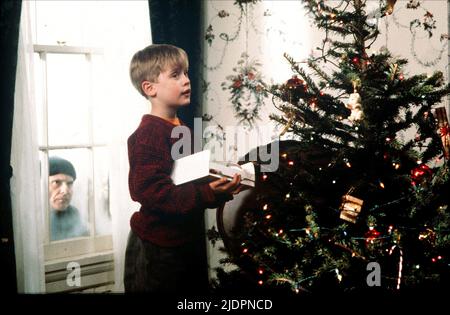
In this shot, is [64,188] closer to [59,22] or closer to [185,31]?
[59,22]

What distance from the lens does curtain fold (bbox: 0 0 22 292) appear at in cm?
175

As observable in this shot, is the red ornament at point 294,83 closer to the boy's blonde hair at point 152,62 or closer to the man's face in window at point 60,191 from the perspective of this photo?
the boy's blonde hair at point 152,62

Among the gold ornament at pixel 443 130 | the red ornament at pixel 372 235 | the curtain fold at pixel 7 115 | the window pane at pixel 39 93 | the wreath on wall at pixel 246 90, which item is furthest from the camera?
the wreath on wall at pixel 246 90

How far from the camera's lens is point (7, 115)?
1.76 meters

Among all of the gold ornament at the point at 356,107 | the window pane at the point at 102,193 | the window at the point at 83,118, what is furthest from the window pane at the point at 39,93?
the gold ornament at the point at 356,107

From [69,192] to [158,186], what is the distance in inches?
15.4

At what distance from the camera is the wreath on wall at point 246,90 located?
7.45 feet

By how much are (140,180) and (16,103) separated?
576mm

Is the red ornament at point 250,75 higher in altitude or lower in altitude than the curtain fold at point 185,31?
lower

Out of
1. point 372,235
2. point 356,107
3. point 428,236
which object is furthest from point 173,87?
point 428,236

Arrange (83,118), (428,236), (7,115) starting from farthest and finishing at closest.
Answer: (83,118) → (7,115) → (428,236)

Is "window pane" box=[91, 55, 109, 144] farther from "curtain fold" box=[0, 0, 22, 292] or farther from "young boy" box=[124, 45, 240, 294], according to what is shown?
"curtain fold" box=[0, 0, 22, 292]

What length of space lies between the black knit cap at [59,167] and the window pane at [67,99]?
8cm

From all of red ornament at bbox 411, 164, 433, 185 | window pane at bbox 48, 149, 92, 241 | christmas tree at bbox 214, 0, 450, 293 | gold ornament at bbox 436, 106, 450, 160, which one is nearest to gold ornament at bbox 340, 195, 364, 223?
christmas tree at bbox 214, 0, 450, 293
